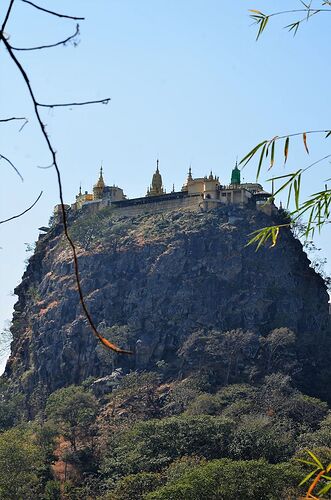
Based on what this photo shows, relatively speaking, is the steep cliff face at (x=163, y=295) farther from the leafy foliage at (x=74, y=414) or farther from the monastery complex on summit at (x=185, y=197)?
the leafy foliage at (x=74, y=414)

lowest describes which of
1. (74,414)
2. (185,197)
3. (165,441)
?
(165,441)

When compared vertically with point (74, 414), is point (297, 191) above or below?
below

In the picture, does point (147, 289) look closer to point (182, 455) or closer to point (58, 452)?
point (58, 452)

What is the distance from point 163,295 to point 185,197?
295 inches

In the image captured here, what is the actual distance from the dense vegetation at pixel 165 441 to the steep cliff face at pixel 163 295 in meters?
2.54

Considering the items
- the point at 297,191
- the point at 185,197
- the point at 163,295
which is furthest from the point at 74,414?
the point at 297,191

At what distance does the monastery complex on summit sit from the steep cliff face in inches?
32.7

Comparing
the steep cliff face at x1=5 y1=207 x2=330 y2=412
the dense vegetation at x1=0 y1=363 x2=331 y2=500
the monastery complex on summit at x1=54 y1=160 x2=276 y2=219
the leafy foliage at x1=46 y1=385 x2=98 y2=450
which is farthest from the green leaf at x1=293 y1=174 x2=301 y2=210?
the monastery complex on summit at x1=54 y1=160 x2=276 y2=219

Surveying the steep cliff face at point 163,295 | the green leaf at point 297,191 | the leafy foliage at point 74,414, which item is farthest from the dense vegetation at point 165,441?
the green leaf at point 297,191

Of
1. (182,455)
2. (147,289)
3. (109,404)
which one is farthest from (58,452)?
(147,289)

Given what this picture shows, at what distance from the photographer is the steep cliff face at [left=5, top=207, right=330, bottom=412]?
48.1 metres

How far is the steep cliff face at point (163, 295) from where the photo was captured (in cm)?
4812

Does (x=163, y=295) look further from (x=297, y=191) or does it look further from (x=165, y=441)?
(x=297, y=191)

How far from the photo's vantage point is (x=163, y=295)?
49.4 metres
